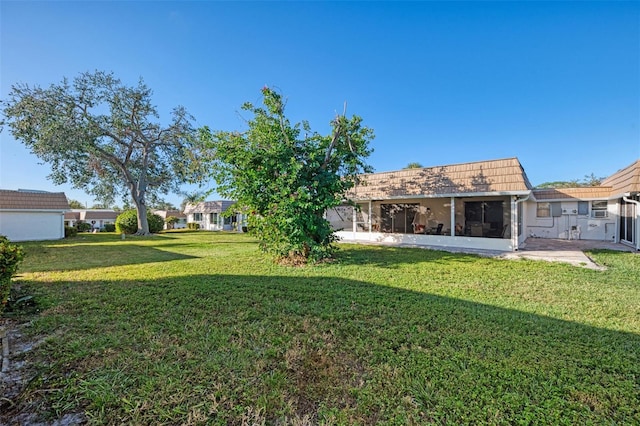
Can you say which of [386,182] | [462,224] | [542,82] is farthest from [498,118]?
[386,182]

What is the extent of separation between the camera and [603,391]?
2.33 meters

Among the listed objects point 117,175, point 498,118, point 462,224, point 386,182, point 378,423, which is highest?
point 498,118

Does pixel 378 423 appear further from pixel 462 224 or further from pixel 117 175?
pixel 117 175

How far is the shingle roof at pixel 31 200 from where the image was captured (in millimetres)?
16188

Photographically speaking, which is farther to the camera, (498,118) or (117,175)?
(117,175)

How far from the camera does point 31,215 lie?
1673cm

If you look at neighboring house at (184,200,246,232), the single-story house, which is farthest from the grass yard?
neighboring house at (184,200,246,232)

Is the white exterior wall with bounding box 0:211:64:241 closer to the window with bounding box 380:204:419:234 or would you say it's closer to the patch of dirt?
the patch of dirt

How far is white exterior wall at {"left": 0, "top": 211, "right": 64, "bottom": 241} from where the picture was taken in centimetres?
1608

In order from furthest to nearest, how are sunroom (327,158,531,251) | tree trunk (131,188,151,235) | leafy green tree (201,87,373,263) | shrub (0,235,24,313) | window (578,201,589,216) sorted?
tree trunk (131,188,151,235) → window (578,201,589,216) → sunroom (327,158,531,251) → leafy green tree (201,87,373,263) → shrub (0,235,24,313)

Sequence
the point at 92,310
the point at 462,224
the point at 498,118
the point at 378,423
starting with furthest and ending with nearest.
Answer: the point at 498,118
the point at 462,224
the point at 92,310
the point at 378,423

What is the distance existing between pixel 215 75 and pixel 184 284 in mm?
9041

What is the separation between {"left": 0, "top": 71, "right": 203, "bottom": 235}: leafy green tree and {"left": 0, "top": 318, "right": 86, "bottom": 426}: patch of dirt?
16700 millimetres

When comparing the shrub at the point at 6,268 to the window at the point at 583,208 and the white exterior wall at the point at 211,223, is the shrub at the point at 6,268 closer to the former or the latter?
the window at the point at 583,208
